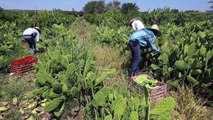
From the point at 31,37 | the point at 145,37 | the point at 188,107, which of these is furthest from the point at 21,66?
the point at 188,107

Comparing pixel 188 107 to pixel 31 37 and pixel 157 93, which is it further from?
pixel 31 37

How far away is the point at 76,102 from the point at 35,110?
0.86 meters

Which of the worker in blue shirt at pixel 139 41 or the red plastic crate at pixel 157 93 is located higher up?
the worker in blue shirt at pixel 139 41

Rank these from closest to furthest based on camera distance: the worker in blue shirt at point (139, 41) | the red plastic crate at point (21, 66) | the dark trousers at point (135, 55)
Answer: the worker in blue shirt at point (139, 41), the dark trousers at point (135, 55), the red plastic crate at point (21, 66)

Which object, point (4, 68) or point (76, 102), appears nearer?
point (76, 102)

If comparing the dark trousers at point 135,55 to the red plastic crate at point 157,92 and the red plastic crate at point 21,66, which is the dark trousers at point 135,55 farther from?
the red plastic crate at point 21,66

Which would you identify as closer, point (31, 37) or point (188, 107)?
point (188, 107)

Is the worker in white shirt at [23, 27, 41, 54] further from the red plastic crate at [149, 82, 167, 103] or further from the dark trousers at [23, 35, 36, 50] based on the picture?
the red plastic crate at [149, 82, 167, 103]

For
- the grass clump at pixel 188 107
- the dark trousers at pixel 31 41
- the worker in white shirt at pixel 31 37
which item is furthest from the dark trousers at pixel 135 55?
the dark trousers at pixel 31 41

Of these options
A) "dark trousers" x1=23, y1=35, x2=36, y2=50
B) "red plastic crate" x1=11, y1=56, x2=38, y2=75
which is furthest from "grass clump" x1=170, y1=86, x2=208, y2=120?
"dark trousers" x1=23, y1=35, x2=36, y2=50

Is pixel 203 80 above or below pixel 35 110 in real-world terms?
above

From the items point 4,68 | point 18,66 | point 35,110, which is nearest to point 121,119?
point 35,110

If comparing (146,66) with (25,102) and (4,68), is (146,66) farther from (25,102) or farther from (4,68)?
(4,68)

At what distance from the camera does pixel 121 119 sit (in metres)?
2.71
